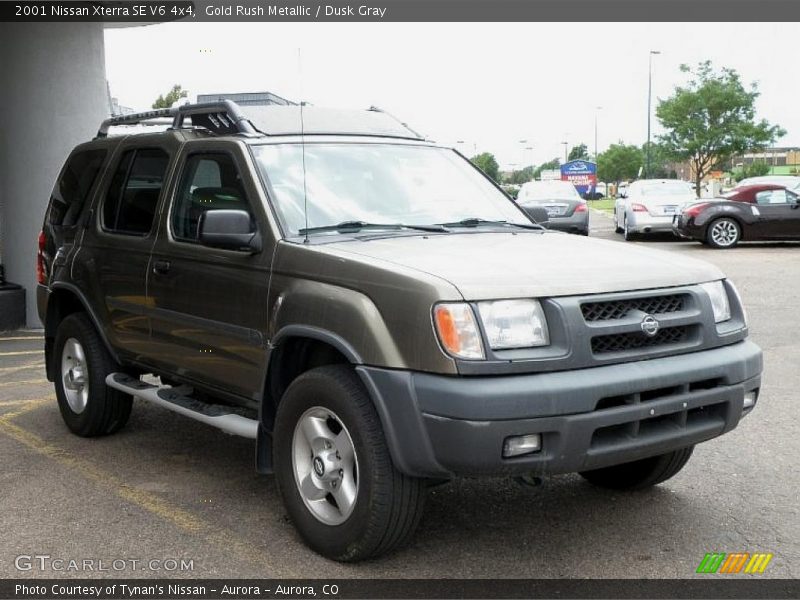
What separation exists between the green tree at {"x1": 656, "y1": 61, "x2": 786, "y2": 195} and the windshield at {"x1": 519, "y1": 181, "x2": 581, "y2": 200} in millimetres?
30742

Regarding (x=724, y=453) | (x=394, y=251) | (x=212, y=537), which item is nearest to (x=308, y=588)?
(x=212, y=537)

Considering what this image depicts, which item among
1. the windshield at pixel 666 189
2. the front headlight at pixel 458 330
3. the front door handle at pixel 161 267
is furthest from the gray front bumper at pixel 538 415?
the windshield at pixel 666 189

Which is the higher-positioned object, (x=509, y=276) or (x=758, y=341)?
(x=509, y=276)

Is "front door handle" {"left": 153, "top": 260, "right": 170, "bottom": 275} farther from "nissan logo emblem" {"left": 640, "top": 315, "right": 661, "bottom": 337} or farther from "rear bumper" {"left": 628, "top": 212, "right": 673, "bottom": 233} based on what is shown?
"rear bumper" {"left": 628, "top": 212, "right": 673, "bottom": 233}

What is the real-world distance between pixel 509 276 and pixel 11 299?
359 inches

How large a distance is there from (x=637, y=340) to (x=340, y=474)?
1347 millimetres

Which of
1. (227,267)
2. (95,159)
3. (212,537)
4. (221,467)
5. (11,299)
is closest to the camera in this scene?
(212,537)

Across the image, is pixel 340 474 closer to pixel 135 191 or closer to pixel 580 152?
pixel 135 191

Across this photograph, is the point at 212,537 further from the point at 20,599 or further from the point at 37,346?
the point at 37,346

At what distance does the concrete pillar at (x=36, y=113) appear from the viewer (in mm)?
11422

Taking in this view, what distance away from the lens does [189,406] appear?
5262 mm

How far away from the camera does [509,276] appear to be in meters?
3.91

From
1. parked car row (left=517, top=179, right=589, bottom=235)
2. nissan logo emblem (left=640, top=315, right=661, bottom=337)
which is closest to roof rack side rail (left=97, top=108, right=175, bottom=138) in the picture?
nissan logo emblem (left=640, top=315, right=661, bottom=337)

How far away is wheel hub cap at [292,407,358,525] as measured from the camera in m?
4.11
